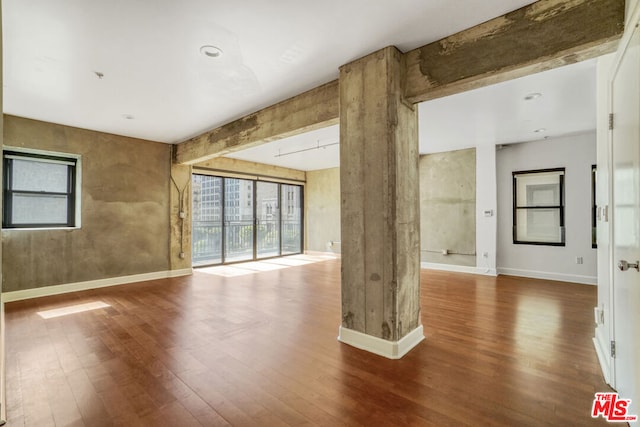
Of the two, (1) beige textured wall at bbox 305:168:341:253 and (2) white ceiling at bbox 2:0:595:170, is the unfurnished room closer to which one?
(2) white ceiling at bbox 2:0:595:170

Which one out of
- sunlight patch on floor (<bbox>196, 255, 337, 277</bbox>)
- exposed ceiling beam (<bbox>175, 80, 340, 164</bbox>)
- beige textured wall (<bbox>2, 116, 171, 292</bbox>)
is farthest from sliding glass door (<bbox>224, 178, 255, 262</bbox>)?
exposed ceiling beam (<bbox>175, 80, 340, 164</bbox>)

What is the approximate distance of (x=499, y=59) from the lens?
2.28 m

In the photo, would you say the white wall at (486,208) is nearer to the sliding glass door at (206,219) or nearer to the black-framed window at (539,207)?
the black-framed window at (539,207)

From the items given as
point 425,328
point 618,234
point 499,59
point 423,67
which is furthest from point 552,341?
point 423,67

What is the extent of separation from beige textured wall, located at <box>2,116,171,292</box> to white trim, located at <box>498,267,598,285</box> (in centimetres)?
725

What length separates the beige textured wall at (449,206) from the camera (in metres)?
6.58

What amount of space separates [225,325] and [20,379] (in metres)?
1.67

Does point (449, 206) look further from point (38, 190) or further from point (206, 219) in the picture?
point (38, 190)

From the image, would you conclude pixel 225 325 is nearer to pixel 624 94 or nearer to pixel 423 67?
pixel 423 67

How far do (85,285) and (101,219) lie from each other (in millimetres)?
1163

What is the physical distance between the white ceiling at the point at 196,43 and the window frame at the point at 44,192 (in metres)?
1.00

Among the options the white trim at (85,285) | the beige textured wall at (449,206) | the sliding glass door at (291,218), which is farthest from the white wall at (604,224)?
the sliding glass door at (291,218)

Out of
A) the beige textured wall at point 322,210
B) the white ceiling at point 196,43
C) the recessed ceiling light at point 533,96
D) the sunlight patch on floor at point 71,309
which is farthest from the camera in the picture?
the beige textured wall at point 322,210

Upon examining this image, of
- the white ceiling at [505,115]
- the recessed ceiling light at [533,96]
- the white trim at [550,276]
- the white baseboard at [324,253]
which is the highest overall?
the white ceiling at [505,115]
